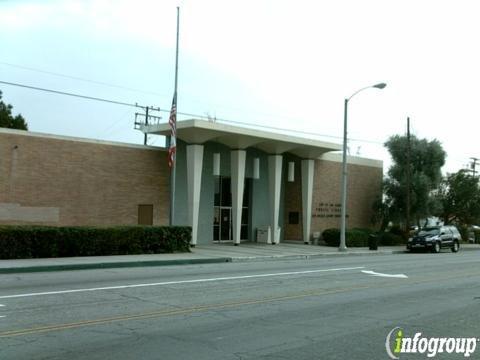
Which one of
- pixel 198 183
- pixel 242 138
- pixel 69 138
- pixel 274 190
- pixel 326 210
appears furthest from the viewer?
pixel 326 210

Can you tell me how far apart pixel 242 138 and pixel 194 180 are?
12.1 feet

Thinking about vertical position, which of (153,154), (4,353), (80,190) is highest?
(153,154)

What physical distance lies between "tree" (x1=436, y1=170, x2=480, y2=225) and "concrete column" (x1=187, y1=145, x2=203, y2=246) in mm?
22937

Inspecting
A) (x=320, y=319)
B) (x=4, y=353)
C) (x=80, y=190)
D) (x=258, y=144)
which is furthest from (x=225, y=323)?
(x=258, y=144)

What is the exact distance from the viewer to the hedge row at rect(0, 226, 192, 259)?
64.8 ft

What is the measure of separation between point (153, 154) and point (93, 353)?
905 inches

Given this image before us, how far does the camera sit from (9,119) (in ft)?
178

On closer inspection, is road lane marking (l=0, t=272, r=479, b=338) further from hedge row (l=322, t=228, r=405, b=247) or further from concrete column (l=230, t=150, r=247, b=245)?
hedge row (l=322, t=228, r=405, b=247)

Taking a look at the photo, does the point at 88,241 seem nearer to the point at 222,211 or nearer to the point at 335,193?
the point at 222,211

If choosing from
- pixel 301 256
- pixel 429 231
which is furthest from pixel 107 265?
pixel 429 231

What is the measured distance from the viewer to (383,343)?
7.86 metres

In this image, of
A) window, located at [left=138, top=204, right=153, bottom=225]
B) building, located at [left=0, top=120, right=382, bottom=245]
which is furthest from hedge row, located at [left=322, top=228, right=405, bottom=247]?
window, located at [left=138, top=204, right=153, bottom=225]

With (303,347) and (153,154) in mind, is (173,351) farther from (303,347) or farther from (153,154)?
(153,154)

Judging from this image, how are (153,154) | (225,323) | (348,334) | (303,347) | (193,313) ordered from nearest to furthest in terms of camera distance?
(303,347) < (348,334) < (225,323) < (193,313) < (153,154)
